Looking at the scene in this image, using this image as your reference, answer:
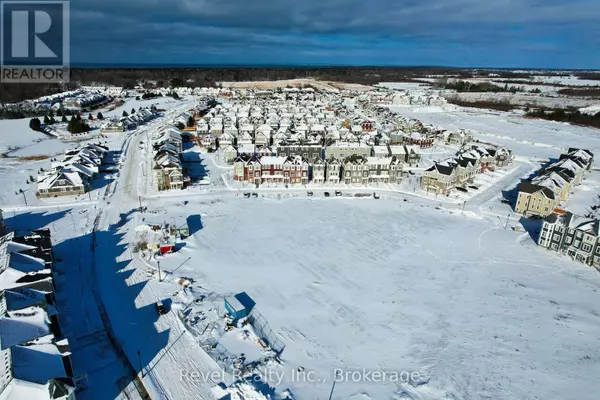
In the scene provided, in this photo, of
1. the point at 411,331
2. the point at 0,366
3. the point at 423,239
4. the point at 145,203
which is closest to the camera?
the point at 0,366

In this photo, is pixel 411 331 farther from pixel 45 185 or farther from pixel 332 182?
pixel 45 185

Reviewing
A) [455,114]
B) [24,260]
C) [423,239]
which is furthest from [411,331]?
[455,114]

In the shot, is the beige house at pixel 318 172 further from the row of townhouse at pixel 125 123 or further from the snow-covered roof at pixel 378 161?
the row of townhouse at pixel 125 123

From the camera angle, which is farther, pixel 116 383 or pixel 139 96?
pixel 139 96

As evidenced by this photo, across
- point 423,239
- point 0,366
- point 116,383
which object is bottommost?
point 116,383

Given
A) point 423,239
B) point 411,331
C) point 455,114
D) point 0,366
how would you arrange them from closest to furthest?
point 0,366 → point 411,331 → point 423,239 → point 455,114

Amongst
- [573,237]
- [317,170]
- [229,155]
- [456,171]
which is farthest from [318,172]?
[573,237]

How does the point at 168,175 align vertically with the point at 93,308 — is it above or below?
above

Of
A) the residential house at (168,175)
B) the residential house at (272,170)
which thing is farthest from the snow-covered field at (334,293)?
the residential house at (272,170)
